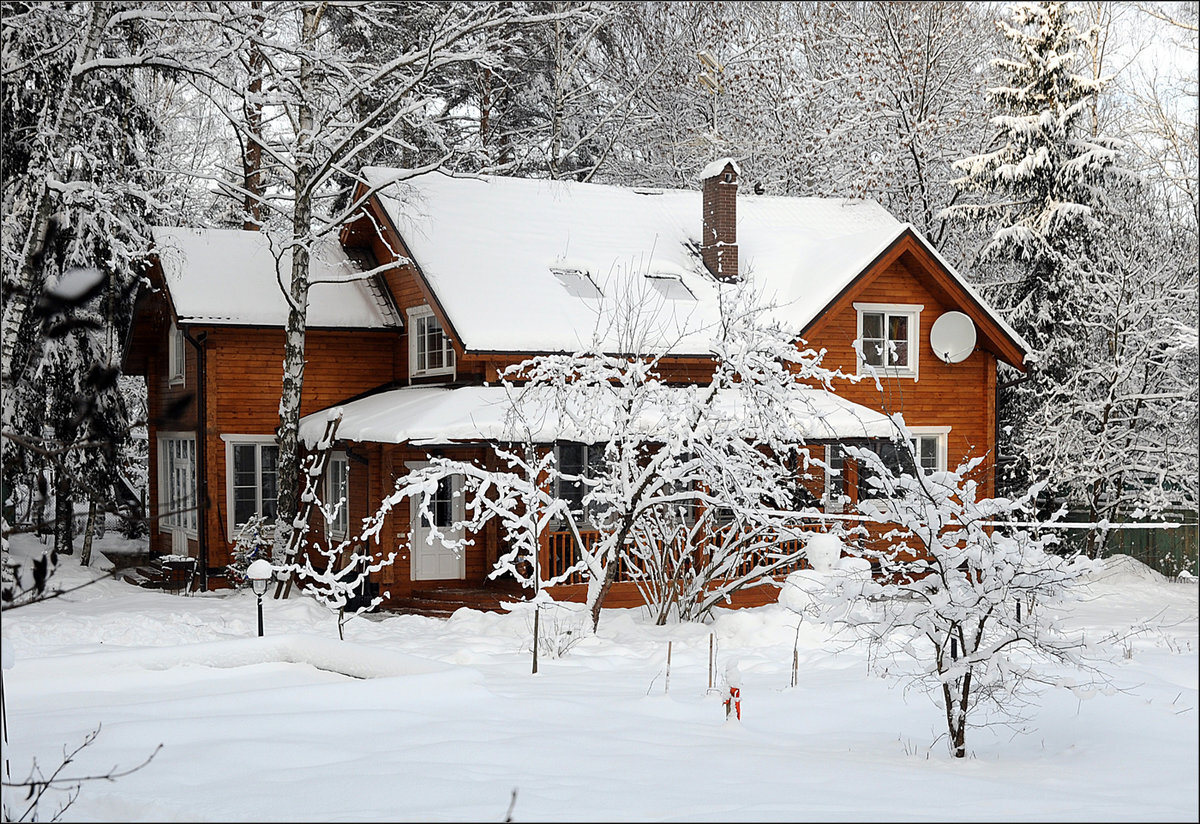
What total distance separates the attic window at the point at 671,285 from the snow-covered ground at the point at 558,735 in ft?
22.1

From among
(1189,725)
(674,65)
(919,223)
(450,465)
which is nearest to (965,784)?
(1189,725)

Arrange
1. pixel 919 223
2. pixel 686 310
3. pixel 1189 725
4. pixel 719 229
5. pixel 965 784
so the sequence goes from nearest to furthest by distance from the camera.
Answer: pixel 965 784 < pixel 1189 725 < pixel 686 310 < pixel 719 229 < pixel 919 223

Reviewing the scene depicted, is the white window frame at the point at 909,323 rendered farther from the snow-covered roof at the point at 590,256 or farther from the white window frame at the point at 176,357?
the white window frame at the point at 176,357

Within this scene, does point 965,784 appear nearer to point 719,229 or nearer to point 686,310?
point 686,310

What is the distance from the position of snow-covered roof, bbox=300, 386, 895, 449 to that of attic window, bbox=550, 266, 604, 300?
2.36 m

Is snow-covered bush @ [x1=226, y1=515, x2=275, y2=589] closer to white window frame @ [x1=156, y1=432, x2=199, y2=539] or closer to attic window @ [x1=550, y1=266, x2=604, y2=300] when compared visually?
white window frame @ [x1=156, y1=432, x2=199, y2=539]

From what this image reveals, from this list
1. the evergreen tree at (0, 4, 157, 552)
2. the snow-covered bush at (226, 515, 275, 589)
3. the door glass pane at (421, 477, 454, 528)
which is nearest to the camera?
the evergreen tree at (0, 4, 157, 552)

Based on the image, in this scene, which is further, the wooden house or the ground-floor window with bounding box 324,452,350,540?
the ground-floor window with bounding box 324,452,350,540

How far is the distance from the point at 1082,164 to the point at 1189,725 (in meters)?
13.2

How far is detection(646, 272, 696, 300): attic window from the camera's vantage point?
58.4 ft

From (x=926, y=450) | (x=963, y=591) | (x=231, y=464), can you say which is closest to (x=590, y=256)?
(x=231, y=464)

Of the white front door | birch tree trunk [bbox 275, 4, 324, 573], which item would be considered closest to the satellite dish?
the white front door

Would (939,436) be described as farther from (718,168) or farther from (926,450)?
(718,168)

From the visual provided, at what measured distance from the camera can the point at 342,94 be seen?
15523mm
